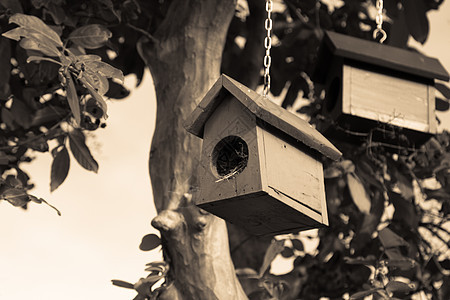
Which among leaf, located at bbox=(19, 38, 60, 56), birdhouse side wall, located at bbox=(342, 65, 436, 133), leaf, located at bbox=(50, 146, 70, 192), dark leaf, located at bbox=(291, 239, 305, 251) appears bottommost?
dark leaf, located at bbox=(291, 239, 305, 251)

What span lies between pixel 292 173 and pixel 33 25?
34.6 inches

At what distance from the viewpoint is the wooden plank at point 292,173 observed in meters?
2.79

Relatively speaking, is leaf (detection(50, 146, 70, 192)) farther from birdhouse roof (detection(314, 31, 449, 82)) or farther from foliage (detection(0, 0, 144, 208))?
birdhouse roof (detection(314, 31, 449, 82))

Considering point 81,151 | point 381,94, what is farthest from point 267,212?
point 381,94

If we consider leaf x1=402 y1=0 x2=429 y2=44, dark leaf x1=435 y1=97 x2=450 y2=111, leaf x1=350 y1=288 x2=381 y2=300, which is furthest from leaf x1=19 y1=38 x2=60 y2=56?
dark leaf x1=435 y1=97 x2=450 y2=111

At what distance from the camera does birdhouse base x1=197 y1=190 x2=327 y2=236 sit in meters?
2.77

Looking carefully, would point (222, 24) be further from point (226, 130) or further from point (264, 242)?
point (264, 242)

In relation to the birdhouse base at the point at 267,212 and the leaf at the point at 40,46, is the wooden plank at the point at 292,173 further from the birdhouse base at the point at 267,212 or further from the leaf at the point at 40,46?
the leaf at the point at 40,46

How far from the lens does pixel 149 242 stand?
334 cm

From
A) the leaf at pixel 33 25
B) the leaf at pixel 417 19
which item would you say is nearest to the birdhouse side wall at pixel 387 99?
the leaf at pixel 417 19

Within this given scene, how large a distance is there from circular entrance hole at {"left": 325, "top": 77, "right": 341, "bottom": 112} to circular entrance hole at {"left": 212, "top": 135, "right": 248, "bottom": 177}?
107 cm

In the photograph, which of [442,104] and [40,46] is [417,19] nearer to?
[442,104]

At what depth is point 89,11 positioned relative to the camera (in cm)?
371

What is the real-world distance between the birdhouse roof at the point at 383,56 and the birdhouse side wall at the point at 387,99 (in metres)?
0.05
